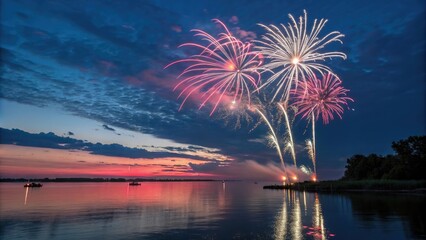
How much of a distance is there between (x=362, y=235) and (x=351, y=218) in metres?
11.2

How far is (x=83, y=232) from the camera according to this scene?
31891 mm

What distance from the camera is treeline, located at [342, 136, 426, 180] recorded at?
3578 inches

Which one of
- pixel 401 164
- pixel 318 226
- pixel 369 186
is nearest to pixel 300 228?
pixel 318 226

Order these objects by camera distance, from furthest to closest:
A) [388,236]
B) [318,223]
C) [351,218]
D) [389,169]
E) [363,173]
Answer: [363,173], [389,169], [351,218], [318,223], [388,236]

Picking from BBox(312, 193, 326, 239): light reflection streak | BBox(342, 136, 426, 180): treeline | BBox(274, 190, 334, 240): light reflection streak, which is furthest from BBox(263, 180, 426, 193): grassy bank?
BBox(274, 190, 334, 240): light reflection streak

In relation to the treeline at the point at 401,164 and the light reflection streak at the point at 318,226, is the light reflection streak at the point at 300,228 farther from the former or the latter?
the treeline at the point at 401,164

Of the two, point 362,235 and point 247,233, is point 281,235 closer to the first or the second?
point 247,233

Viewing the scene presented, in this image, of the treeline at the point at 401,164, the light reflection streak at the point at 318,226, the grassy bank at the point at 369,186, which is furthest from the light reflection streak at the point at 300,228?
the treeline at the point at 401,164

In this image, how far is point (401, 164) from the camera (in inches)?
3698

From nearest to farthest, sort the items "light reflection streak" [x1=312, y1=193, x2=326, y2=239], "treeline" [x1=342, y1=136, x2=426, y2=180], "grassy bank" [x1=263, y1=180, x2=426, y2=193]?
"light reflection streak" [x1=312, y1=193, x2=326, y2=239]
"grassy bank" [x1=263, y1=180, x2=426, y2=193]
"treeline" [x1=342, y1=136, x2=426, y2=180]

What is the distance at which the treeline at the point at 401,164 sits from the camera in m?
90.9

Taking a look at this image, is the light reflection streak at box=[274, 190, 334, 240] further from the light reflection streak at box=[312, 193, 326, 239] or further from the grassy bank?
the grassy bank

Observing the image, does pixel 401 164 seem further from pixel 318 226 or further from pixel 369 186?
pixel 318 226

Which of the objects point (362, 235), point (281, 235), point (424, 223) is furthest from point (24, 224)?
point (424, 223)
